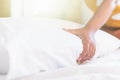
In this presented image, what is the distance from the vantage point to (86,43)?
3.45 feet

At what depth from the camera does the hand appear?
1016 mm

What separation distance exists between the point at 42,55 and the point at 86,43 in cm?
26

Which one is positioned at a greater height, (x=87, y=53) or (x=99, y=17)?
(x=99, y=17)

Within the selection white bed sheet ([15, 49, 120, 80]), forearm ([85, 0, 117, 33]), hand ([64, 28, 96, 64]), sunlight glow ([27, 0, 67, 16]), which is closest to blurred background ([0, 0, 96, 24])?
sunlight glow ([27, 0, 67, 16])

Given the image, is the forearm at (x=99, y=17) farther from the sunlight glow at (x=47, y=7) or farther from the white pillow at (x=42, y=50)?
the sunlight glow at (x=47, y=7)

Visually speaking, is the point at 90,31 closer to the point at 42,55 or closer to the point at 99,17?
the point at 99,17

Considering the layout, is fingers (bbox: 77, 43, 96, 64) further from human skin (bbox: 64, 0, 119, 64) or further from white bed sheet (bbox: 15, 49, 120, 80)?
white bed sheet (bbox: 15, 49, 120, 80)

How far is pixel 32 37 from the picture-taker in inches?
35.5

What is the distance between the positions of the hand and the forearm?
0.14 ft

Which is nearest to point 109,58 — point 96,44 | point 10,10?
point 96,44

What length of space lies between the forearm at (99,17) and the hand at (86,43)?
4cm

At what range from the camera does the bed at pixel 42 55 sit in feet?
2.67

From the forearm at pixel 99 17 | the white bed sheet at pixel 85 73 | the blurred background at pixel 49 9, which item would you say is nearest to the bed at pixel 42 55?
the white bed sheet at pixel 85 73

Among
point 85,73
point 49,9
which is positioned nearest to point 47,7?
point 49,9
